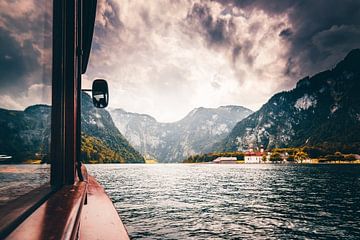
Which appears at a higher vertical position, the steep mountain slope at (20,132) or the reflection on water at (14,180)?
the steep mountain slope at (20,132)

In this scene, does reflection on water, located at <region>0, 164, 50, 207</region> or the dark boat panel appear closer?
reflection on water, located at <region>0, 164, 50, 207</region>

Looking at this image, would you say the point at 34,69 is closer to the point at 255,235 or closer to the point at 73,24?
the point at 73,24

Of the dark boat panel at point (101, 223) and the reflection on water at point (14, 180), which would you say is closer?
the reflection on water at point (14, 180)

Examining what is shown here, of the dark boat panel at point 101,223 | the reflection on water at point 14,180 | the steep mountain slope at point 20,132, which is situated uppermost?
the steep mountain slope at point 20,132

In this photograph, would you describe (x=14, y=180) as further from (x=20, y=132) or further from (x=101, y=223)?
(x=101, y=223)

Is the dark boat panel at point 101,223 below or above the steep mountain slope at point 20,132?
below

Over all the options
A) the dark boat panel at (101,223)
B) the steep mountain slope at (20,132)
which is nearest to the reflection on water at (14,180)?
the steep mountain slope at (20,132)

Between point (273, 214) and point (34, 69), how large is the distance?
88.7 ft

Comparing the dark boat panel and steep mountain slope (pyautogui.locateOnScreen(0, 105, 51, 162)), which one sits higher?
steep mountain slope (pyautogui.locateOnScreen(0, 105, 51, 162))

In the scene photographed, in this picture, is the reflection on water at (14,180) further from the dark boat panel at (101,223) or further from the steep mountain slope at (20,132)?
the dark boat panel at (101,223)

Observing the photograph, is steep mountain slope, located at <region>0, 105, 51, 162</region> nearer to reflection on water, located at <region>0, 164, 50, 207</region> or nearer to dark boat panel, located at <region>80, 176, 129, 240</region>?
reflection on water, located at <region>0, 164, 50, 207</region>

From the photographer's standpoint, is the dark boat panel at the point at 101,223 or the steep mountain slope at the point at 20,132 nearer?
the steep mountain slope at the point at 20,132

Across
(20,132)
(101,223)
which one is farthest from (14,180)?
(101,223)

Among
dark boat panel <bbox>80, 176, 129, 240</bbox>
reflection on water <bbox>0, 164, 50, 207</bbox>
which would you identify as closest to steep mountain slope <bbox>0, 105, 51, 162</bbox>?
reflection on water <bbox>0, 164, 50, 207</bbox>
